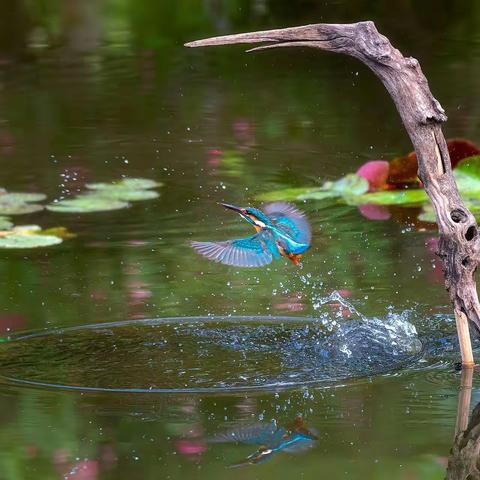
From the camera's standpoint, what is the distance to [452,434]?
3.51 meters

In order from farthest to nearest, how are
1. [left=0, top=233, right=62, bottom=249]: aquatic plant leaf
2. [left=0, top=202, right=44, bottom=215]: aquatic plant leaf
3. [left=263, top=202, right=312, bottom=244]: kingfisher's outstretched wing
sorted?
[left=0, top=202, right=44, bottom=215]: aquatic plant leaf
[left=0, top=233, right=62, bottom=249]: aquatic plant leaf
[left=263, top=202, right=312, bottom=244]: kingfisher's outstretched wing

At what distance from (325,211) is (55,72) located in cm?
352

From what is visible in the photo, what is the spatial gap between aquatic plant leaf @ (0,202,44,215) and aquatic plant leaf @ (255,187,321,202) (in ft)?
3.16

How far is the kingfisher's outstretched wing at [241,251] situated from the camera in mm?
3865

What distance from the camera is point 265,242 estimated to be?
3971 millimetres

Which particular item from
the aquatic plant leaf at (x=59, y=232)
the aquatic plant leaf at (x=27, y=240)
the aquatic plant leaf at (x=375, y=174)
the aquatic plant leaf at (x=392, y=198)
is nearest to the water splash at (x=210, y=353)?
the aquatic plant leaf at (x=27, y=240)

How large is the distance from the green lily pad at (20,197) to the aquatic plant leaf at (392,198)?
1371 mm

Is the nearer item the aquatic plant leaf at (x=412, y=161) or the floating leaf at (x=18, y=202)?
the floating leaf at (x=18, y=202)

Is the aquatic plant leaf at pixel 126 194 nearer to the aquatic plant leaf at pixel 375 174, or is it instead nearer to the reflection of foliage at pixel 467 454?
the aquatic plant leaf at pixel 375 174

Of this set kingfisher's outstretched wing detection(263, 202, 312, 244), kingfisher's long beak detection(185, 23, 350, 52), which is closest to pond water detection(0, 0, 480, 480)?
kingfisher's outstretched wing detection(263, 202, 312, 244)

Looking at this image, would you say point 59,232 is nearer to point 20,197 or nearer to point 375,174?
point 20,197

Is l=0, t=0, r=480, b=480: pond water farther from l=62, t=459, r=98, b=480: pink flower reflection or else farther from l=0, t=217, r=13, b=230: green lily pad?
l=0, t=217, r=13, b=230: green lily pad

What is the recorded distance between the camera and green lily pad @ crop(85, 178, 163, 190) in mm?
6434

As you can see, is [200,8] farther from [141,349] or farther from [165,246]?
[141,349]
